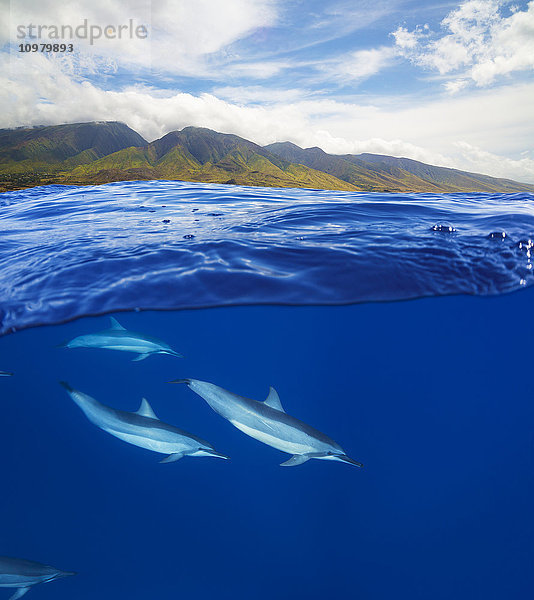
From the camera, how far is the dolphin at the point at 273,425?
4.04 m

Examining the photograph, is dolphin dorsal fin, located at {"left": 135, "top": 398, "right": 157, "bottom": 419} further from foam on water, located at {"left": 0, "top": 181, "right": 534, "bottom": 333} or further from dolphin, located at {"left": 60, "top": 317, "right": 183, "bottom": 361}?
foam on water, located at {"left": 0, "top": 181, "right": 534, "bottom": 333}

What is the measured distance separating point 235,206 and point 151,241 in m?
4.06

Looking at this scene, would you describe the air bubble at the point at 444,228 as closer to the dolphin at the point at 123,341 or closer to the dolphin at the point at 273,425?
the dolphin at the point at 273,425

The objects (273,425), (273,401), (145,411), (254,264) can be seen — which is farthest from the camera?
(254,264)

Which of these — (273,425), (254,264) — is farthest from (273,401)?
(254,264)

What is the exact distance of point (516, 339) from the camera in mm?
7152

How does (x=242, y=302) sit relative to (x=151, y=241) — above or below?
below

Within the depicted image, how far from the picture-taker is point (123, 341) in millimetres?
4902

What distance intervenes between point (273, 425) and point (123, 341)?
226cm

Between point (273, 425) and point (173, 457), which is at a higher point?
point (273, 425)

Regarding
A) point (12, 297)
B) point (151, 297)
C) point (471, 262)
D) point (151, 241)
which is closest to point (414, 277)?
point (471, 262)

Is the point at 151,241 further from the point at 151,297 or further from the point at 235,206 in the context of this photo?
the point at 235,206

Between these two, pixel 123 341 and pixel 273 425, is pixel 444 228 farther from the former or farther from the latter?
pixel 123 341

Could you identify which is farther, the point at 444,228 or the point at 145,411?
the point at 444,228
